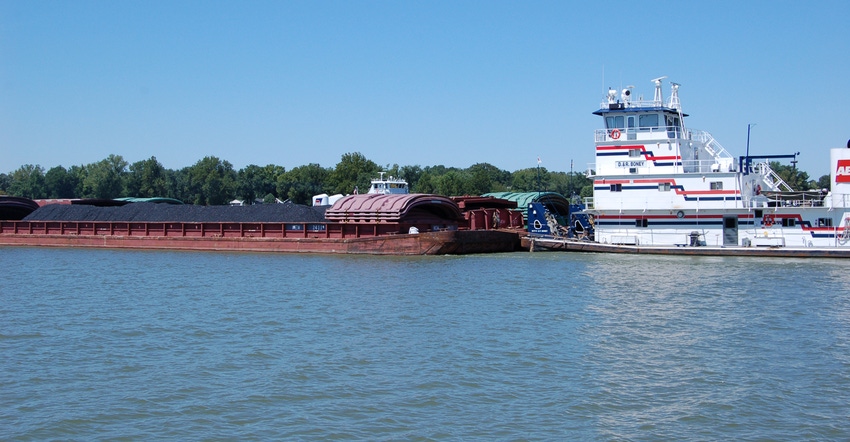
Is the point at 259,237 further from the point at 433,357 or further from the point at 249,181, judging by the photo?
the point at 249,181

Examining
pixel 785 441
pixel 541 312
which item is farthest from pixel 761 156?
pixel 785 441

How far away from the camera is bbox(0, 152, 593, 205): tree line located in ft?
301

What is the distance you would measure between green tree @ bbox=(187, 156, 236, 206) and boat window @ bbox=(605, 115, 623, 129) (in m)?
69.6

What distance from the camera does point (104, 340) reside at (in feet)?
54.2

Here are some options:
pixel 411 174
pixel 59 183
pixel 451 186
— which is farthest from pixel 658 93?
pixel 59 183

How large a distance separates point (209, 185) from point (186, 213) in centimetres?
5480

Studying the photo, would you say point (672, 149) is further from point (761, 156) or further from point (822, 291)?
point (822, 291)

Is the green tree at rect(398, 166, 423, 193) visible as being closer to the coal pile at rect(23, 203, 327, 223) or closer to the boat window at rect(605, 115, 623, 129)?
the coal pile at rect(23, 203, 327, 223)

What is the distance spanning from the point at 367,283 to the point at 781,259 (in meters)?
16.0

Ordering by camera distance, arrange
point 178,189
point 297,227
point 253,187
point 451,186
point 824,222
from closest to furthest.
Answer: point 824,222, point 297,227, point 451,186, point 253,187, point 178,189

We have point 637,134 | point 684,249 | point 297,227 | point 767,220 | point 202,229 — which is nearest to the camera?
point 684,249

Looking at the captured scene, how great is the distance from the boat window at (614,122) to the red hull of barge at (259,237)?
6.21m

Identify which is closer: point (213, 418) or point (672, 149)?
point (213, 418)

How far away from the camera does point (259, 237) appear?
127 ft
